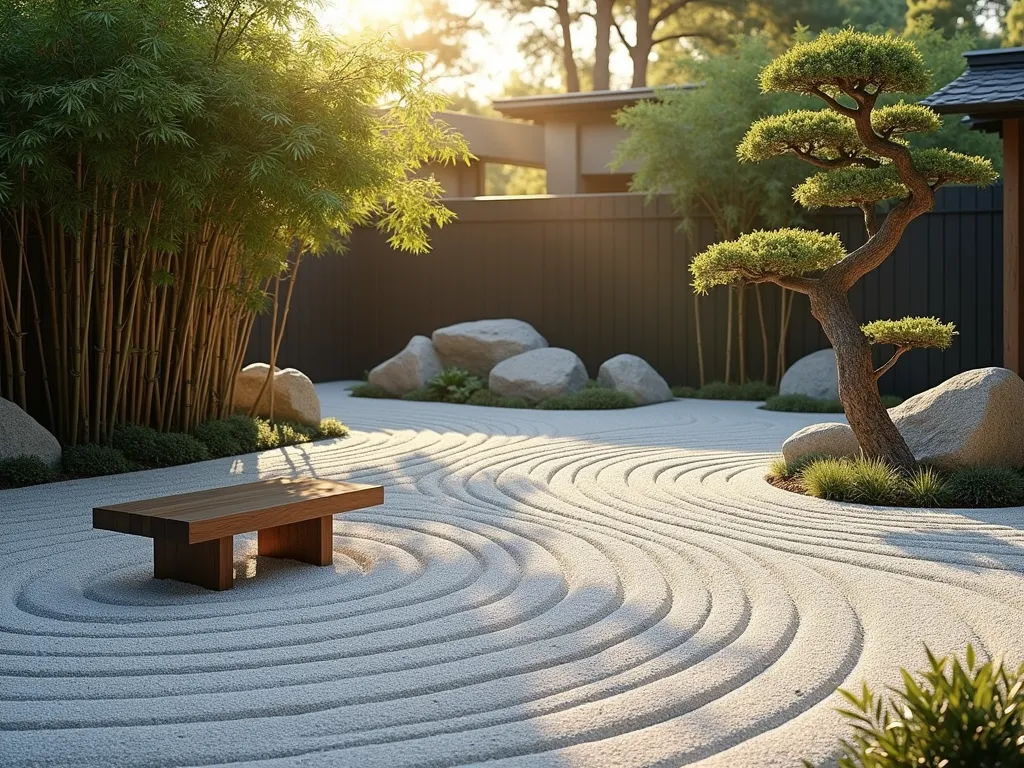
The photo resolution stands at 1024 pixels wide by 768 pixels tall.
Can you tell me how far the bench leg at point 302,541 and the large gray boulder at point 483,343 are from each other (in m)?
6.63

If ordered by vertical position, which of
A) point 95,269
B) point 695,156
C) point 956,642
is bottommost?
point 956,642

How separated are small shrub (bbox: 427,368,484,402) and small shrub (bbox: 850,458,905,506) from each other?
17.6ft

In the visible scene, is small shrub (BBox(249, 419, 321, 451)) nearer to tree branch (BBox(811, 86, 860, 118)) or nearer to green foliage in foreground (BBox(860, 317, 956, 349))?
green foliage in foreground (BBox(860, 317, 956, 349))

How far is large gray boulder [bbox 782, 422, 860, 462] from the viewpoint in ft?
19.7

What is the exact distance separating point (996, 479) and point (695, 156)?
17.5ft

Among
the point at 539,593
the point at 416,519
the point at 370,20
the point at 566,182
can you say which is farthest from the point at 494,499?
the point at 566,182

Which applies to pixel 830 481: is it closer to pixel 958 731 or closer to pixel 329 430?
pixel 958 731

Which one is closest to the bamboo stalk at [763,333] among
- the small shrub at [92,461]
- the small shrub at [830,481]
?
the small shrub at [830,481]

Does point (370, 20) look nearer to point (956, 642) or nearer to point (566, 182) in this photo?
point (956, 642)

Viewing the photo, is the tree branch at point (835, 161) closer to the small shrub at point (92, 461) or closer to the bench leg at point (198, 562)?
the bench leg at point (198, 562)

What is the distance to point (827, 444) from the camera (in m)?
6.00

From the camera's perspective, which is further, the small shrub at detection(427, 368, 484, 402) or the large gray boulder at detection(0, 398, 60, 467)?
the small shrub at detection(427, 368, 484, 402)

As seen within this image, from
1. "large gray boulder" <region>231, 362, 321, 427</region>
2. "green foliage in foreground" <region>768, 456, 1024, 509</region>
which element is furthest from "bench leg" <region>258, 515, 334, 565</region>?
"large gray boulder" <region>231, 362, 321, 427</region>

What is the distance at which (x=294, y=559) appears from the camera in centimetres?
430
